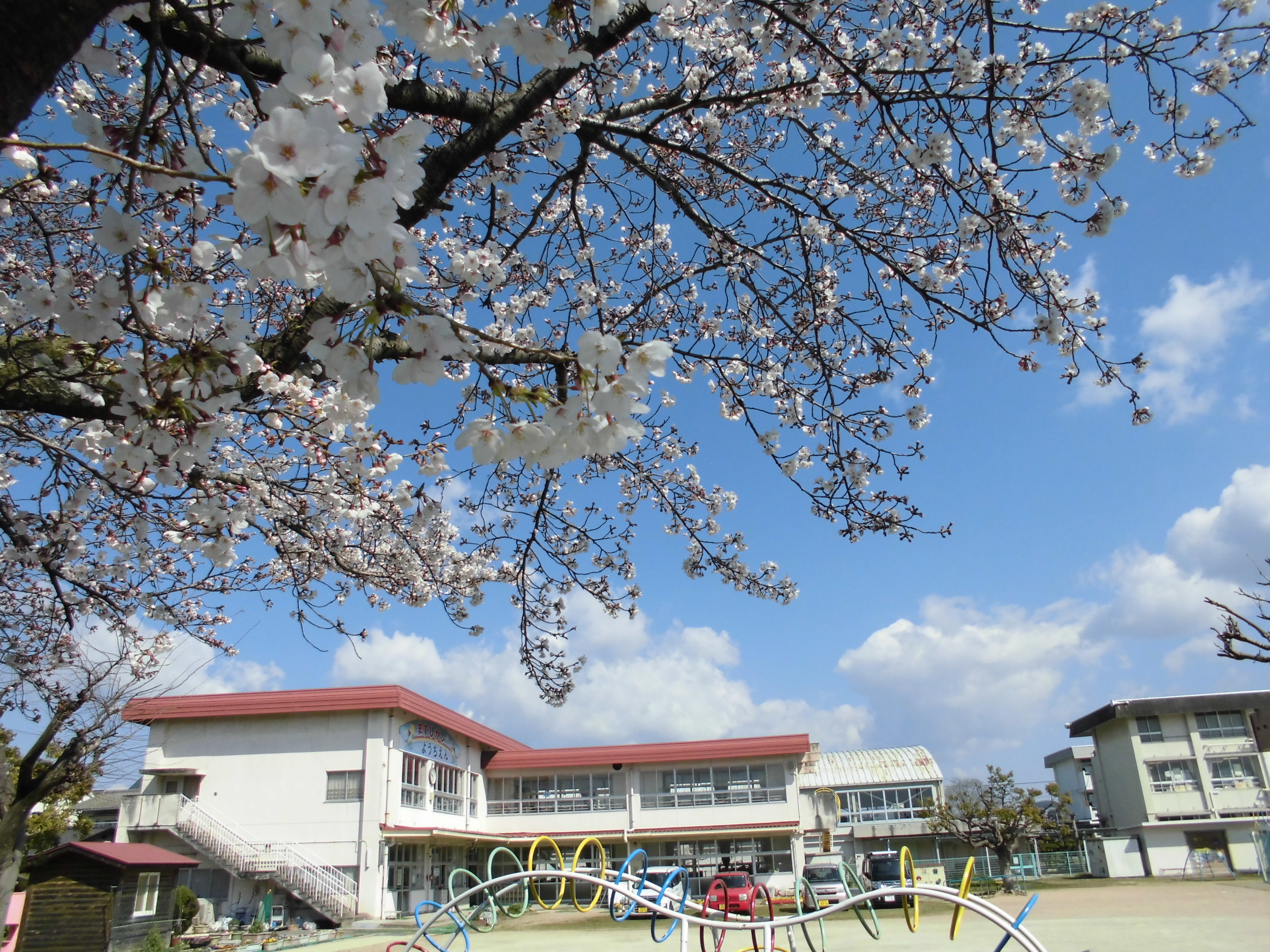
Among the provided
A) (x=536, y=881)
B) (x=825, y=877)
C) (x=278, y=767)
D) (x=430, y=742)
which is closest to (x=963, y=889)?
(x=536, y=881)

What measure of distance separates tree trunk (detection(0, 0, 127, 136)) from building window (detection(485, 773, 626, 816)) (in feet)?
88.1

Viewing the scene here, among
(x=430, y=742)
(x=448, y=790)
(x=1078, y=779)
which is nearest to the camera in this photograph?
(x=430, y=742)

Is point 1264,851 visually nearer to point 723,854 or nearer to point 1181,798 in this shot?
point 1181,798

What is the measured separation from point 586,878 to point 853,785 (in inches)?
1377

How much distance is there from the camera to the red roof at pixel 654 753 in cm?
2503

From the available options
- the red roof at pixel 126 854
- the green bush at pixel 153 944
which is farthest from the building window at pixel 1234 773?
the green bush at pixel 153 944

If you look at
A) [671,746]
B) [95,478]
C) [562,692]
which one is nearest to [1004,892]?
[671,746]

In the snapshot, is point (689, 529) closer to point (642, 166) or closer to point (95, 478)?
point (642, 166)

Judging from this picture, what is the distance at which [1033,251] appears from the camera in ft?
13.1

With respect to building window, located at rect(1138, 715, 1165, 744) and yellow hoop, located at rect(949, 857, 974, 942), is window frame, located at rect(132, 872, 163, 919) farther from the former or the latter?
building window, located at rect(1138, 715, 1165, 744)

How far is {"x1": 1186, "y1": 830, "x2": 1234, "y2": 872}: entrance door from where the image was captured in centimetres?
2823

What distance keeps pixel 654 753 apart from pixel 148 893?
15173 millimetres

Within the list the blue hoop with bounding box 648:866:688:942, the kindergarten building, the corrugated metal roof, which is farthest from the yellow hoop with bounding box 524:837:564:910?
the corrugated metal roof

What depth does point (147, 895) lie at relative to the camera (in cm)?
1383
